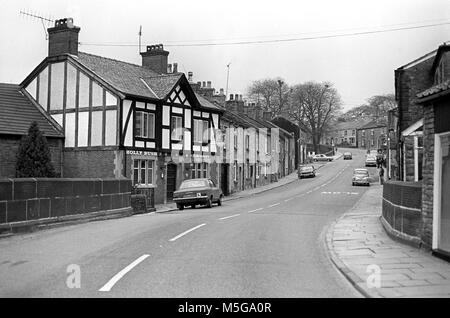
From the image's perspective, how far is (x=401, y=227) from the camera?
13891 mm

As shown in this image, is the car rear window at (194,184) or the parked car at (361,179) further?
the parked car at (361,179)

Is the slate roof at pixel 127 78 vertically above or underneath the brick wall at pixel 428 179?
above

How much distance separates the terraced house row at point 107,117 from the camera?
31.8 metres

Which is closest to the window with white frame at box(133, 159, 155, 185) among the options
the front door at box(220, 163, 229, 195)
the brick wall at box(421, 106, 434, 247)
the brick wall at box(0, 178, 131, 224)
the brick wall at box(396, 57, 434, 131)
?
the brick wall at box(0, 178, 131, 224)

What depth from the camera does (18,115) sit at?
32312mm

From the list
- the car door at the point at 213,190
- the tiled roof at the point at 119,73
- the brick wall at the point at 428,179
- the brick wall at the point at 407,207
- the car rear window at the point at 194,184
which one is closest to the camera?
the brick wall at the point at 428,179

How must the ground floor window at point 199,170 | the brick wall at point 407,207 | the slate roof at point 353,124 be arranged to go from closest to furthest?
1. the brick wall at point 407,207
2. the ground floor window at point 199,170
3. the slate roof at point 353,124

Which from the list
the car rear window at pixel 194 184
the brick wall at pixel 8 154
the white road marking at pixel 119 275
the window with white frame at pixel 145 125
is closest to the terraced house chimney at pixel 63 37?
the window with white frame at pixel 145 125

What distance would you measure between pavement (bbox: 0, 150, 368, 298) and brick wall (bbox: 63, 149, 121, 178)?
13917 millimetres

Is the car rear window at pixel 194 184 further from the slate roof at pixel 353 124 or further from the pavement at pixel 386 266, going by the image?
the slate roof at pixel 353 124

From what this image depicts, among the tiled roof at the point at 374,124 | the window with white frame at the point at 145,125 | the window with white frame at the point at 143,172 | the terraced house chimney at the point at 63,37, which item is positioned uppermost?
the tiled roof at the point at 374,124

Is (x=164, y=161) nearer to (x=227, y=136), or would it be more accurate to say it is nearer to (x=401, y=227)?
(x=227, y=136)

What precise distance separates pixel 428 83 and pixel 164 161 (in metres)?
16.7

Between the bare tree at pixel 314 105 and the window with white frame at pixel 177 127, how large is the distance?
63.9 meters
